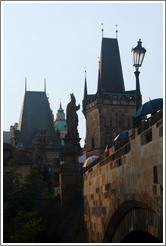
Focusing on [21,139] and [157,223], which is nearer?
[157,223]

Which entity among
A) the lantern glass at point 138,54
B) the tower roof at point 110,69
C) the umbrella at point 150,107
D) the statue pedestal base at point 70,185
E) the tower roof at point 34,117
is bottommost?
the statue pedestal base at point 70,185

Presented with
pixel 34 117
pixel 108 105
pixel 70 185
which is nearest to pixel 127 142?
pixel 70 185

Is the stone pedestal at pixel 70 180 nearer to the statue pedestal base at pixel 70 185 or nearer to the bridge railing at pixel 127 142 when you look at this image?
the statue pedestal base at pixel 70 185

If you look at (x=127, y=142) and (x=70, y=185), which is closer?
(x=127, y=142)

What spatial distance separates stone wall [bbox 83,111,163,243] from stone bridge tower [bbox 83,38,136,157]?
81.7 meters

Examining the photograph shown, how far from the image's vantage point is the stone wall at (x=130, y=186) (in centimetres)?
841

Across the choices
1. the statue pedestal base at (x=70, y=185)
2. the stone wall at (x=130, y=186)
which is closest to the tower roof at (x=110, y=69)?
the statue pedestal base at (x=70, y=185)

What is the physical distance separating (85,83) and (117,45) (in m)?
11.1

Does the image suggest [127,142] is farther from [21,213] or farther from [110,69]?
[110,69]

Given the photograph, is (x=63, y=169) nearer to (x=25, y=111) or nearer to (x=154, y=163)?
(x=154, y=163)

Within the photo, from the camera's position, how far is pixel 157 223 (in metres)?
8.77

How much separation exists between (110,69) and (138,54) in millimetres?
90440

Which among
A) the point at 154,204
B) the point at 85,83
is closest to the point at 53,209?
the point at 154,204

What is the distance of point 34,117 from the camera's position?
304 ft
